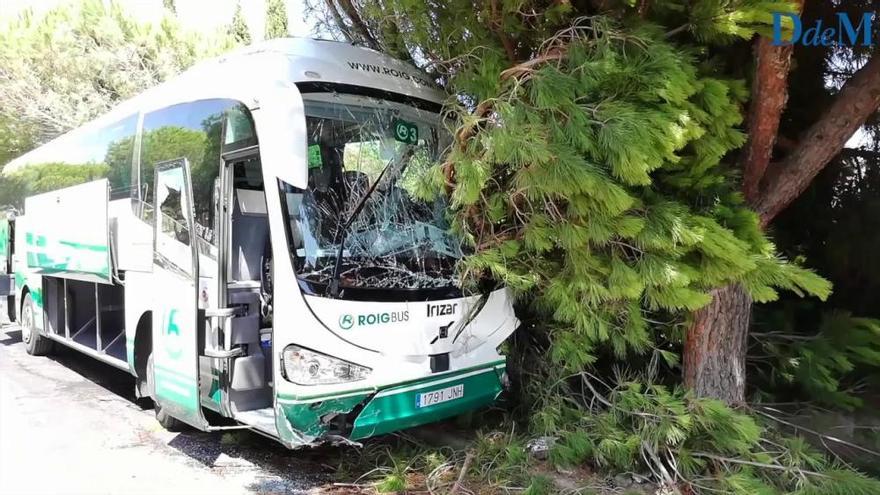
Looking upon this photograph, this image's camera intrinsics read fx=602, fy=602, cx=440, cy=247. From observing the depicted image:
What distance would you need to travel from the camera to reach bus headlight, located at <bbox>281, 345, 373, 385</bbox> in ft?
12.3

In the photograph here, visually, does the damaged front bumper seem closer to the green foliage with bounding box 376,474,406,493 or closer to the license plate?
the license plate

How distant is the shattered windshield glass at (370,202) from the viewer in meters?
3.91

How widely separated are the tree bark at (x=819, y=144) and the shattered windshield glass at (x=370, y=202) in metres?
2.12

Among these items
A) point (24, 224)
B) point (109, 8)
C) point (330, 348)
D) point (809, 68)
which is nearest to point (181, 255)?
point (330, 348)

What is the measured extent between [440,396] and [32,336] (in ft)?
24.5

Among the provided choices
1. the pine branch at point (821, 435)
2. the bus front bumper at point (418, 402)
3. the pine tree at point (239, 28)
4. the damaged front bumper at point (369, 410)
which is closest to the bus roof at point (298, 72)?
the damaged front bumper at point (369, 410)

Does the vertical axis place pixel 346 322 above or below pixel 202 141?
below

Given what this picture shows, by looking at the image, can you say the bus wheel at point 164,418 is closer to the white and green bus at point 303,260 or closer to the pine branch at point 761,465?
the white and green bus at point 303,260

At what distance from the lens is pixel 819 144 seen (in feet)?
12.6

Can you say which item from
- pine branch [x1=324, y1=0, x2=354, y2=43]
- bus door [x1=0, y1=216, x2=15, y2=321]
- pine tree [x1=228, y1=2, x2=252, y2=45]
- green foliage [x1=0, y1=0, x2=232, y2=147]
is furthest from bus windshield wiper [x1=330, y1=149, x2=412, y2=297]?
pine tree [x1=228, y1=2, x2=252, y2=45]

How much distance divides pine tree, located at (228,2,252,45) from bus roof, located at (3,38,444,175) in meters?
13.6

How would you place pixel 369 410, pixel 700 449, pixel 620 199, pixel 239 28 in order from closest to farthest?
pixel 620 199 → pixel 700 449 → pixel 369 410 → pixel 239 28

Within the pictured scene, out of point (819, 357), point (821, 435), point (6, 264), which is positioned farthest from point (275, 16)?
point (821, 435)

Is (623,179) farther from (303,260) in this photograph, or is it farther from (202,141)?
(202,141)
